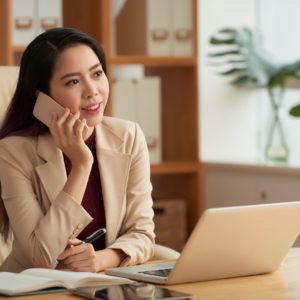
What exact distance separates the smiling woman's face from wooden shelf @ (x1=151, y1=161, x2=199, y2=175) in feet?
6.04

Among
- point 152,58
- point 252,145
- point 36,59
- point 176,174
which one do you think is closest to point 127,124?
point 36,59

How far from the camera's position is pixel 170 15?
13.2 feet

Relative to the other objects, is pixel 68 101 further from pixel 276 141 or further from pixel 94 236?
pixel 276 141

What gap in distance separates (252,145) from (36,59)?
2556 mm

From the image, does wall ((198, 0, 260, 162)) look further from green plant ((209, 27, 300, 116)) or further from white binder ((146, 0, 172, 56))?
white binder ((146, 0, 172, 56))

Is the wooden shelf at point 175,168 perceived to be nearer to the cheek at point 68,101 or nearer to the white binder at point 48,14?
the white binder at point 48,14

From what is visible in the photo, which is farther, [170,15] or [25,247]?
[170,15]

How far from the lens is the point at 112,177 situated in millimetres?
2232

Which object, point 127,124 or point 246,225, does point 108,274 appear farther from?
point 127,124

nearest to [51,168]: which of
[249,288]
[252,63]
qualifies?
[249,288]

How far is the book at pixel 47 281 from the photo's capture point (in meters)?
1.59

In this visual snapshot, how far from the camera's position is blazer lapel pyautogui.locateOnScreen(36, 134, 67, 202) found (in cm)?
213

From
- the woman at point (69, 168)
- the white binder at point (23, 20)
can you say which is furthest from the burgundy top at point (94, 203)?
the white binder at point (23, 20)

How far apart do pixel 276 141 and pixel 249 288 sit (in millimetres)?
2446
